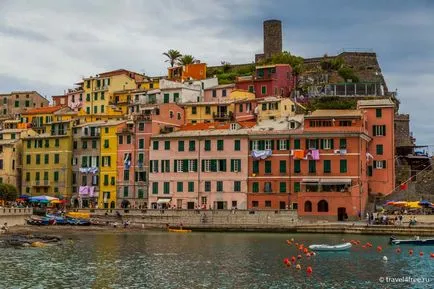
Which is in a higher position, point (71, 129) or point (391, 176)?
point (71, 129)

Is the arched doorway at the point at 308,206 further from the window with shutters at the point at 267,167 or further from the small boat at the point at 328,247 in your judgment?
the small boat at the point at 328,247

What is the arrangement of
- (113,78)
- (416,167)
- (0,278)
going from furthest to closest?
1. (113,78)
2. (416,167)
3. (0,278)

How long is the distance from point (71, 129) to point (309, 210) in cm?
3823

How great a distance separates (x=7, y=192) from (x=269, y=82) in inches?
1685

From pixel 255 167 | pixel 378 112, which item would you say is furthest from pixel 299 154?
pixel 378 112

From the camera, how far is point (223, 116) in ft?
352

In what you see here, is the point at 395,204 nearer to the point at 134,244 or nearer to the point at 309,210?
the point at 309,210

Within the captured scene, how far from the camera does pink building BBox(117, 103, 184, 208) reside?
97438 mm

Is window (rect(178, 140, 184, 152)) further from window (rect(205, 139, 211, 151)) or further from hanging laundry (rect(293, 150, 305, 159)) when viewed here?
hanging laundry (rect(293, 150, 305, 159))

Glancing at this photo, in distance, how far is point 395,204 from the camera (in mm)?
84500

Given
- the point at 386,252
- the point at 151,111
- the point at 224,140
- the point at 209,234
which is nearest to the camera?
the point at 386,252

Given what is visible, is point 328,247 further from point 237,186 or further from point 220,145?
point 220,145

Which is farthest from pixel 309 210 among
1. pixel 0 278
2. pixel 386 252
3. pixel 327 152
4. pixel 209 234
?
pixel 0 278

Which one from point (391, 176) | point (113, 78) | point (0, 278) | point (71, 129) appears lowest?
point (0, 278)
